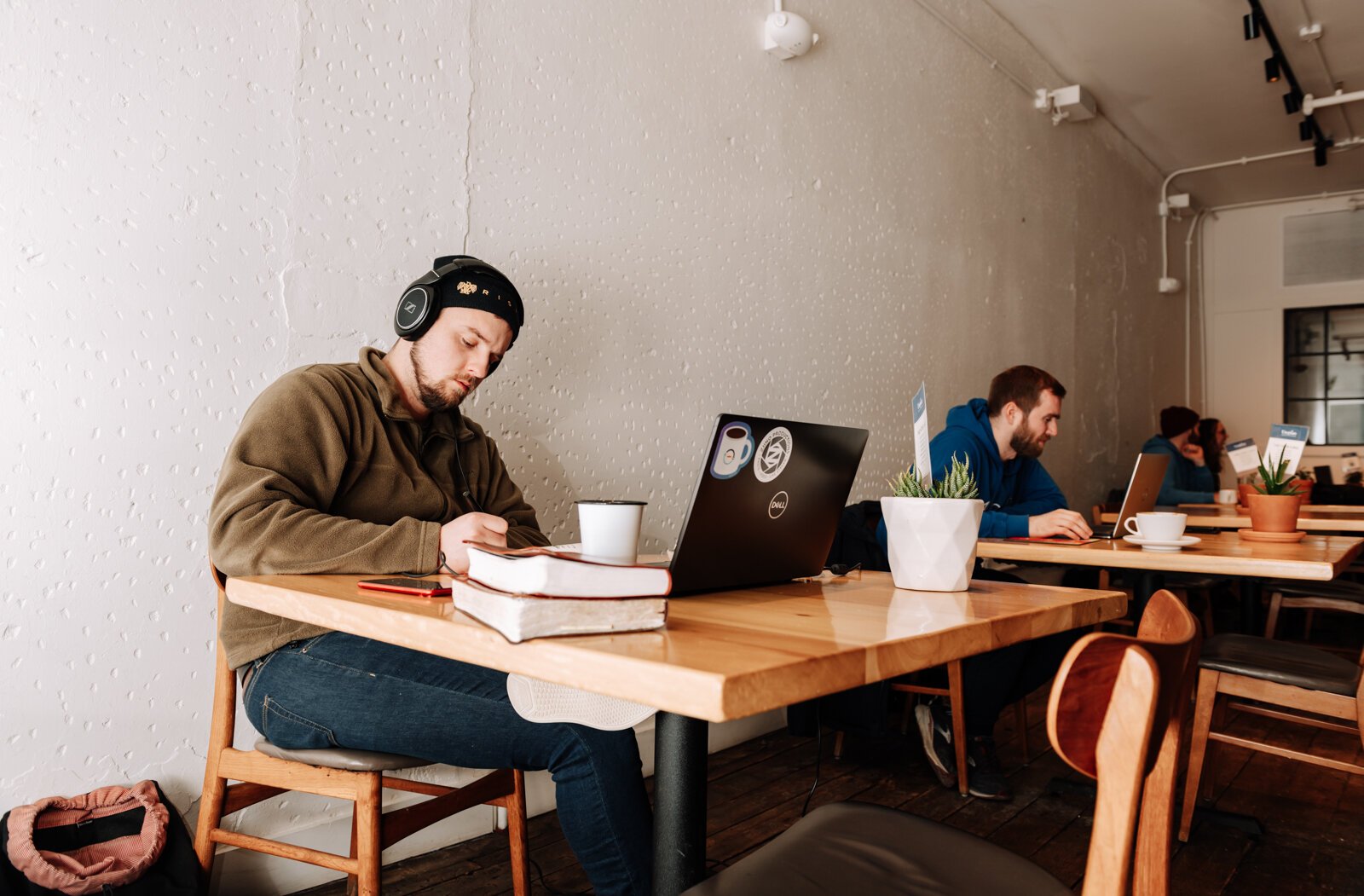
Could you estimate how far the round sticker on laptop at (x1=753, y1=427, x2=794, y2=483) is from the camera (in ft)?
3.68

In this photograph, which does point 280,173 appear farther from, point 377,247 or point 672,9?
point 672,9

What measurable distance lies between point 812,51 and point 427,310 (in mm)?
2227

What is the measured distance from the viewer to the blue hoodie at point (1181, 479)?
5.43 m

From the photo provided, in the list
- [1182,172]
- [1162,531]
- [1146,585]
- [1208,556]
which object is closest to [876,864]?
[1208,556]

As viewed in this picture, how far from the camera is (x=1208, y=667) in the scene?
6.98 feet

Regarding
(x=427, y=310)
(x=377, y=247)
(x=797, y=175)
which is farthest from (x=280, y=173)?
(x=797, y=175)

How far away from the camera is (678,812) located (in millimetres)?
970

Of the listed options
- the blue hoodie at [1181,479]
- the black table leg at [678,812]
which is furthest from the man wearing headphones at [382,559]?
the blue hoodie at [1181,479]

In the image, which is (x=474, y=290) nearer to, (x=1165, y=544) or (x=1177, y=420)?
(x=1165, y=544)

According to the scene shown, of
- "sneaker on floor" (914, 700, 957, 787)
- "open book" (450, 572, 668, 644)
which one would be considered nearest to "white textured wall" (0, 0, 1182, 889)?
"sneaker on floor" (914, 700, 957, 787)

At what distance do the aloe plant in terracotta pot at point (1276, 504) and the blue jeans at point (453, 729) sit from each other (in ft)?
6.88

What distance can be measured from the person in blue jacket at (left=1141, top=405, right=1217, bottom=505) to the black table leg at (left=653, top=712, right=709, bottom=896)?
5.42 m

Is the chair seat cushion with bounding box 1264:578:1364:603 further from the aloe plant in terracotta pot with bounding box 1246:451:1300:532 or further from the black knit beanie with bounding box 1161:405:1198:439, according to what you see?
the black knit beanie with bounding box 1161:405:1198:439

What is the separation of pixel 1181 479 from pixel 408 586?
6.08 metres
